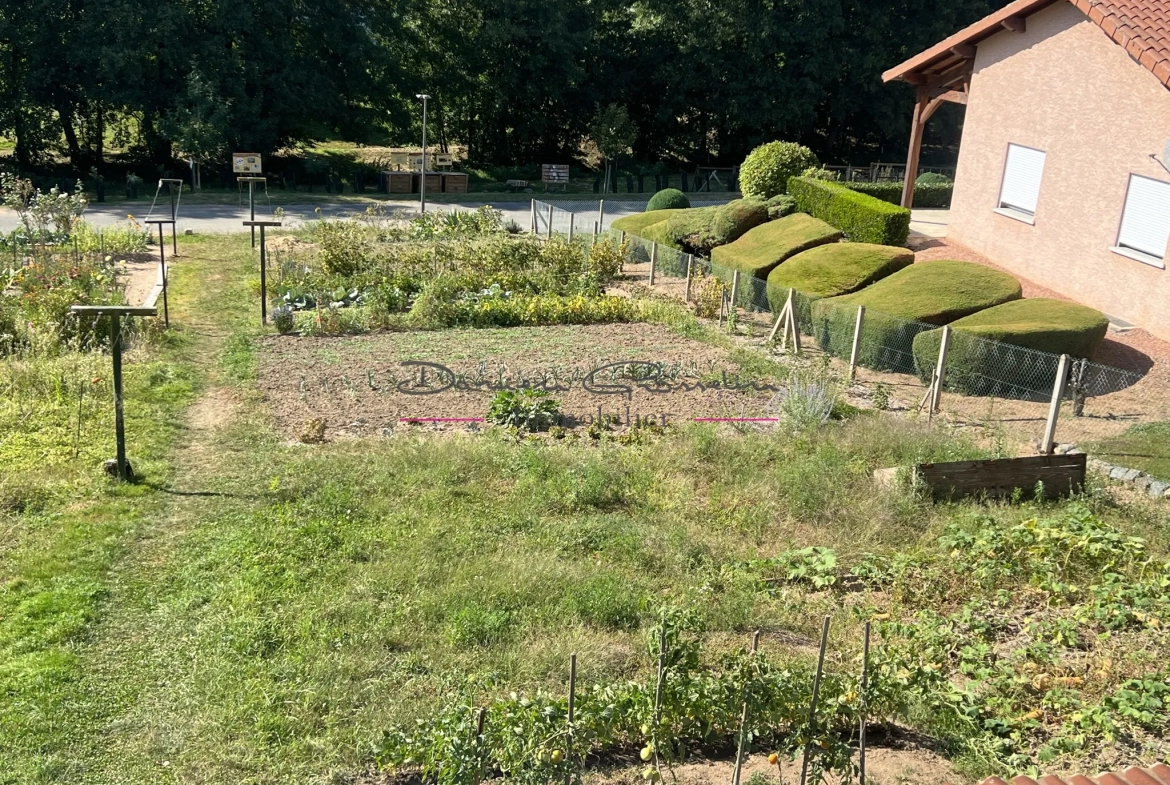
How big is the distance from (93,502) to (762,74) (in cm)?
3108

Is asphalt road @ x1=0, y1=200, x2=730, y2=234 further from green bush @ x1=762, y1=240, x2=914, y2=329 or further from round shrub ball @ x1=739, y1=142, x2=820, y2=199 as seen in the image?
green bush @ x1=762, y1=240, x2=914, y2=329

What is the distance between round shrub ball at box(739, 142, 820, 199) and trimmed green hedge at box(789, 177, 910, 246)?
74 centimetres

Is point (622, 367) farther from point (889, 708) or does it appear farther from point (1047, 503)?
point (889, 708)

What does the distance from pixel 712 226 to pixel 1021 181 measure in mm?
5594

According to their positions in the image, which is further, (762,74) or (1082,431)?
(762,74)

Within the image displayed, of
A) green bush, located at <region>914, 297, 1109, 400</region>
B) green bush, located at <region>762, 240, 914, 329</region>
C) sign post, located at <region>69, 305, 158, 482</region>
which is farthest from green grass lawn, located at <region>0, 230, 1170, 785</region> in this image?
green bush, located at <region>762, 240, 914, 329</region>

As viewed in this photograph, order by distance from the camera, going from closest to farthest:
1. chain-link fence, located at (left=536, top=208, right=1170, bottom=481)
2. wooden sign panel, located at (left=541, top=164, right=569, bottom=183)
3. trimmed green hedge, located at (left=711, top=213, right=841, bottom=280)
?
chain-link fence, located at (left=536, top=208, right=1170, bottom=481), trimmed green hedge, located at (left=711, top=213, right=841, bottom=280), wooden sign panel, located at (left=541, top=164, right=569, bottom=183)

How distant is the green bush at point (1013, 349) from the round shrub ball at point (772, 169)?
→ 9660mm

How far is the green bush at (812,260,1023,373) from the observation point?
1402cm

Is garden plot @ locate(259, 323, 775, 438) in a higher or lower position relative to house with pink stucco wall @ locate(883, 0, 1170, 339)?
lower

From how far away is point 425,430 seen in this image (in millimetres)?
11227

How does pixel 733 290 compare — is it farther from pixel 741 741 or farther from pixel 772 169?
pixel 741 741

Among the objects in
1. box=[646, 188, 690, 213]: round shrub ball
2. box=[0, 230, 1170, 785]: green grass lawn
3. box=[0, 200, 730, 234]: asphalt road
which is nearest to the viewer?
box=[0, 230, 1170, 785]: green grass lawn

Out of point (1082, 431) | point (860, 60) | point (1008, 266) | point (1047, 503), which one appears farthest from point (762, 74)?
point (1047, 503)
